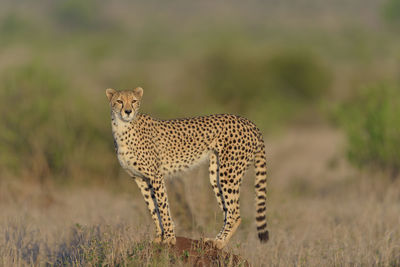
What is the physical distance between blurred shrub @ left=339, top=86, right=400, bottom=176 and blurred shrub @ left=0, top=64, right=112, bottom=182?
13.9 feet

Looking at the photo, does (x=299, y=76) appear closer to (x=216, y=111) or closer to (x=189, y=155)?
(x=216, y=111)

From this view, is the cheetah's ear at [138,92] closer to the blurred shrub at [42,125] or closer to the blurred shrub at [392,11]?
the blurred shrub at [42,125]

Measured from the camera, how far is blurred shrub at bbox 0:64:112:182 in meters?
9.62

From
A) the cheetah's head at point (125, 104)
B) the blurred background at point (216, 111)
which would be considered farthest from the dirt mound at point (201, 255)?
the cheetah's head at point (125, 104)

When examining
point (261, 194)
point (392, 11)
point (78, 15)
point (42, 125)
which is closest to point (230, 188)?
point (261, 194)

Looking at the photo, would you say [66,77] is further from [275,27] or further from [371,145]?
[275,27]

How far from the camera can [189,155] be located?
18.2 ft

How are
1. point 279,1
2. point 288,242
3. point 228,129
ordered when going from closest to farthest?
point 228,129, point 288,242, point 279,1

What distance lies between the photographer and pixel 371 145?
10.3 m

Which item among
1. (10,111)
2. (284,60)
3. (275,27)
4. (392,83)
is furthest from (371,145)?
(275,27)

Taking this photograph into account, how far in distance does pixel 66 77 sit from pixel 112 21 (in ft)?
252

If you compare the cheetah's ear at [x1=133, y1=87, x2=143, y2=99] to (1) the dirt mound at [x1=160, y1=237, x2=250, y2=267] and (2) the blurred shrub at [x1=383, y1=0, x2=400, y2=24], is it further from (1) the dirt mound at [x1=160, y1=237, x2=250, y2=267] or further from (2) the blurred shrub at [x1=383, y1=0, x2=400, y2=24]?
(2) the blurred shrub at [x1=383, y1=0, x2=400, y2=24]

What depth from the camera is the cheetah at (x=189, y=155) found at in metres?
5.20

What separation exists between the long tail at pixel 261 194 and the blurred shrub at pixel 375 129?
4.80m
